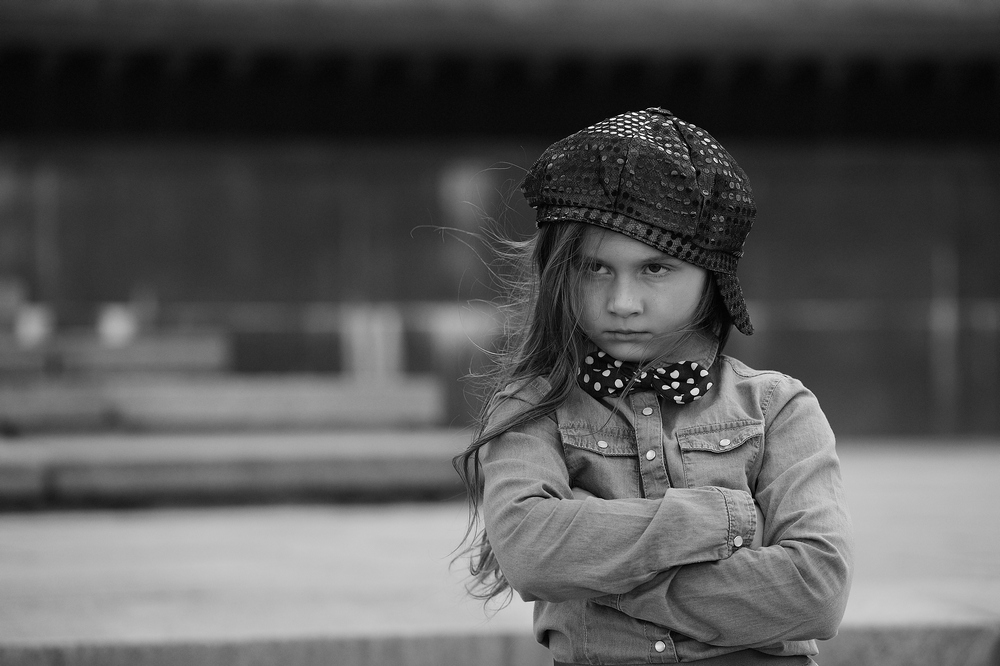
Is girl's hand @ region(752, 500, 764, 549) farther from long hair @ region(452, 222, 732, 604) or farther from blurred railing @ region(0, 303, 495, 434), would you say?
blurred railing @ region(0, 303, 495, 434)

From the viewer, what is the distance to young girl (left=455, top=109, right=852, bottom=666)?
155 cm

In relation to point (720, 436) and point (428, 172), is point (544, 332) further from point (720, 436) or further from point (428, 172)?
point (428, 172)

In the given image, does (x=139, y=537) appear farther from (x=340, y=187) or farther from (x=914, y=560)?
(x=340, y=187)

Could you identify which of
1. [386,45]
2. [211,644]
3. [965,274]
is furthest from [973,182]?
[211,644]

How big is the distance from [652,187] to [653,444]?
40 centimetres

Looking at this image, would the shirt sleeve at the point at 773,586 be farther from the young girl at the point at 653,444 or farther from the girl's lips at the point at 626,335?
the girl's lips at the point at 626,335

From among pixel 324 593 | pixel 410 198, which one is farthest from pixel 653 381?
pixel 410 198

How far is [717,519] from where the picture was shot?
1557mm

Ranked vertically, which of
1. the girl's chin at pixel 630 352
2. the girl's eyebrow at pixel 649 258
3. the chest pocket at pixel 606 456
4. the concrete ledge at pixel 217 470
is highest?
the girl's eyebrow at pixel 649 258

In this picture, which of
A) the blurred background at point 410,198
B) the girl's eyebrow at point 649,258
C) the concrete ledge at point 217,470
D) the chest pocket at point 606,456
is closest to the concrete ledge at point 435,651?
the chest pocket at point 606,456

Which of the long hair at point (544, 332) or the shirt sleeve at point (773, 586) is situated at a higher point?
the long hair at point (544, 332)

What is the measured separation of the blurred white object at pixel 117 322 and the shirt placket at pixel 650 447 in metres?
7.32

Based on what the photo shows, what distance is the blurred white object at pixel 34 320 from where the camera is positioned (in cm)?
819

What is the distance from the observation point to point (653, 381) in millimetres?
1685
